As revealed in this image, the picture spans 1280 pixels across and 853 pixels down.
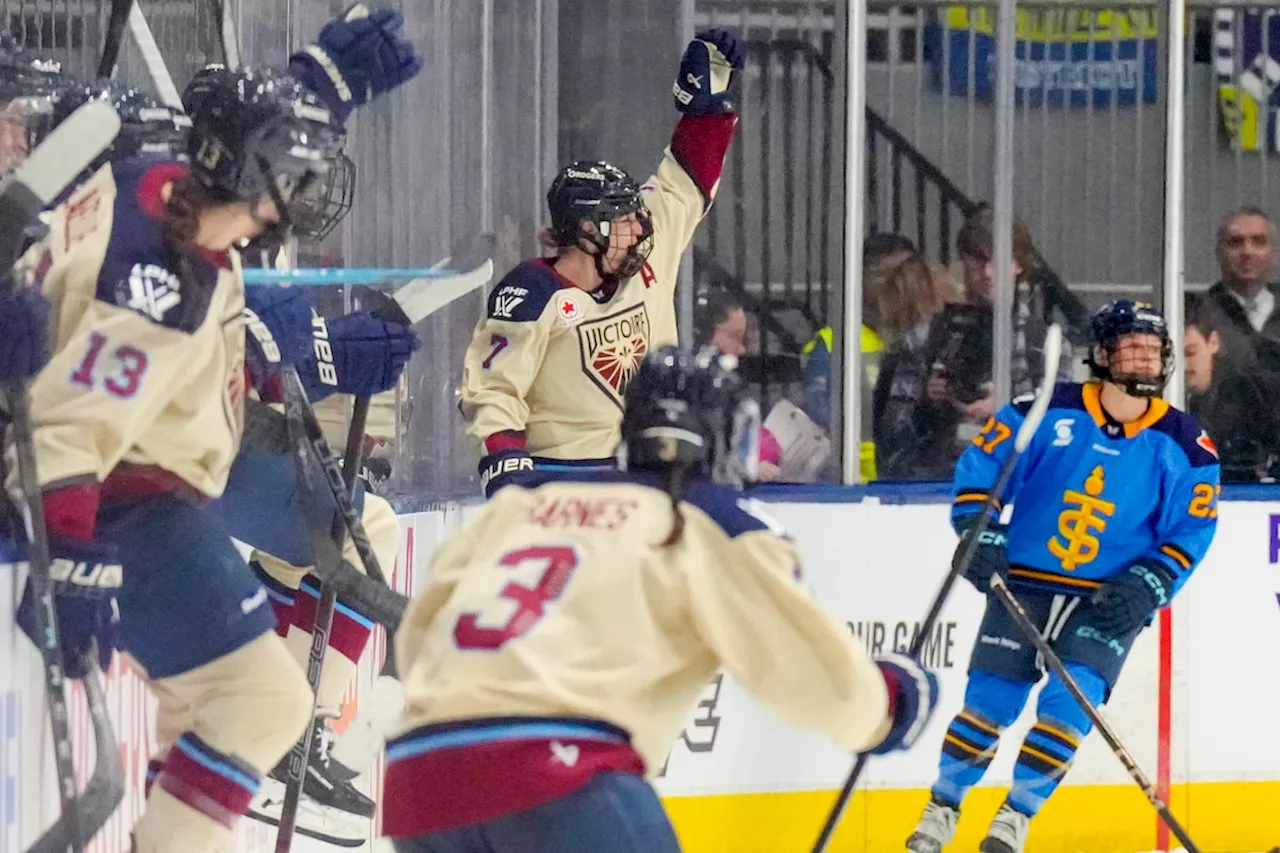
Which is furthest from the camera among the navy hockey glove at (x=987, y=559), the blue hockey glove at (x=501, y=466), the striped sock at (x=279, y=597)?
the navy hockey glove at (x=987, y=559)

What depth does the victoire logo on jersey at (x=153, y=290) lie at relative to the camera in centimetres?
194

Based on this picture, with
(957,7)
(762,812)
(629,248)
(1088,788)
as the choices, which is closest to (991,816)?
(1088,788)

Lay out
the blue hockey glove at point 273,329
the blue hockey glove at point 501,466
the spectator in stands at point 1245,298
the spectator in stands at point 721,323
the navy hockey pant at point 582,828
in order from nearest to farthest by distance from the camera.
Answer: the navy hockey pant at point 582,828 < the blue hockey glove at point 273,329 < the blue hockey glove at point 501,466 < the spectator in stands at point 721,323 < the spectator in stands at point 1245,298

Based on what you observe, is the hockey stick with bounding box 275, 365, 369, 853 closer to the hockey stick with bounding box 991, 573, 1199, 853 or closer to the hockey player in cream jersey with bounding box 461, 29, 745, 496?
the hockey player in cream jersey with bounding box 461, 29, 745, 496

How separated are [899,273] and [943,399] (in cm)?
31

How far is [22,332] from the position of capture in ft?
5.80

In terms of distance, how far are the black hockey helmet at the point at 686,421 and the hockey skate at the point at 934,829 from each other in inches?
78.3

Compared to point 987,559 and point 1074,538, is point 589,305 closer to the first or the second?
point 987,559

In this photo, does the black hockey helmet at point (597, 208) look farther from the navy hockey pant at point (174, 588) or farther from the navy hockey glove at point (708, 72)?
the navy hockey pant at point (174, 588)

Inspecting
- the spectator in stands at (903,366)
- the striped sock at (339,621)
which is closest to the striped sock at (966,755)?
the spectator in stands at (903,366)

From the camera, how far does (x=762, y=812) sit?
3.98m

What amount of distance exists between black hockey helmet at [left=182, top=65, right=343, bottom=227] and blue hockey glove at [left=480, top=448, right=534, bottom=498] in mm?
1176

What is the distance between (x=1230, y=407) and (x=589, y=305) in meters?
1.97

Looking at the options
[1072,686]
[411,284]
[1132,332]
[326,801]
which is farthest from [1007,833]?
[411,284]
